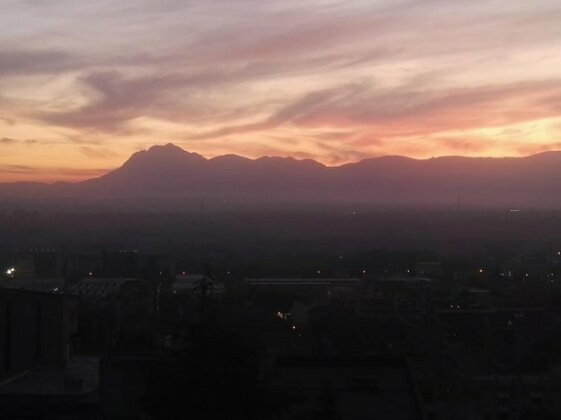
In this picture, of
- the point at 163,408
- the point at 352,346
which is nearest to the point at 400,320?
the point at 352,346

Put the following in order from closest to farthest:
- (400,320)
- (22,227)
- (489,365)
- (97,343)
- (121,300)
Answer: (489,365) < (97,343) < (400,320) < (121,300) < (22,227)

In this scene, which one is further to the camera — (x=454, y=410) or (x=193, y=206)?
(x=193, y=206)

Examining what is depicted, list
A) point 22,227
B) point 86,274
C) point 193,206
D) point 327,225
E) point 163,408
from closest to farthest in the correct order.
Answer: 1. point 163,408
2. point 86,274
3. point 22,227
4. point 327,225
5. point 193,206

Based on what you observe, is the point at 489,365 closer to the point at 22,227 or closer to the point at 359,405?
the point at 359,405

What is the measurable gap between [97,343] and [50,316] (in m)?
4.12

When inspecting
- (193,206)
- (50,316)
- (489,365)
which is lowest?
(489,365)

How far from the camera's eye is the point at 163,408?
5367 millimetres

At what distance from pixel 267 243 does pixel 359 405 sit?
152ft

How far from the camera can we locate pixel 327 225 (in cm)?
6850

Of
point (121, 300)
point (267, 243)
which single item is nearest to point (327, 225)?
point (267, 243)

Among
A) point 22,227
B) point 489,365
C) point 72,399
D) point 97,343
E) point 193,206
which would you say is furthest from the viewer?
point 193,206

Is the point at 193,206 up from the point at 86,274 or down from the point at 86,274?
up

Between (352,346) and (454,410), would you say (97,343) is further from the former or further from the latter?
(454,410)

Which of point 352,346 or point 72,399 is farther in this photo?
point 352,346
